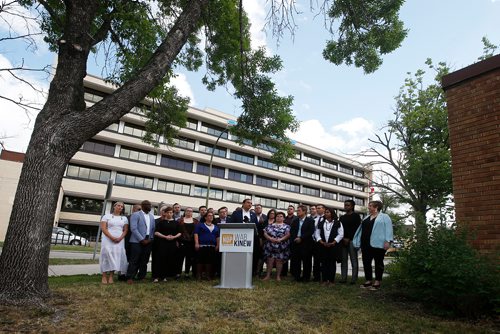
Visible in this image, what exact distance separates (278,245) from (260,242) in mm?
632

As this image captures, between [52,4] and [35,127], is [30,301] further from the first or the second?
[52,4]

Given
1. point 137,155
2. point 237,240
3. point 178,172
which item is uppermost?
point 137,155

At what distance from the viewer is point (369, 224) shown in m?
7.73

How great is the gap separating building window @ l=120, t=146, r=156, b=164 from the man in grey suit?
33338 millimetres

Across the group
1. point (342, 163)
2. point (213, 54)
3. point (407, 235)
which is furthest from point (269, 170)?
point (407, 235)

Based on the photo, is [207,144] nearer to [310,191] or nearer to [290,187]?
[290,187]

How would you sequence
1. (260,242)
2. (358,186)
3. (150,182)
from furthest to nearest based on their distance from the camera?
(358,186)
(150,182)
(260,242)

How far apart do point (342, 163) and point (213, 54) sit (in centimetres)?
6031

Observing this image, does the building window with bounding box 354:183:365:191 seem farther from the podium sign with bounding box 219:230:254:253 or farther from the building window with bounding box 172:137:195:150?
the podium sign with bounding box 219:230:254:253

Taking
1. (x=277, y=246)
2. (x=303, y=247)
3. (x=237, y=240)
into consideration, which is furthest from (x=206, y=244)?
(x=303, y=247)

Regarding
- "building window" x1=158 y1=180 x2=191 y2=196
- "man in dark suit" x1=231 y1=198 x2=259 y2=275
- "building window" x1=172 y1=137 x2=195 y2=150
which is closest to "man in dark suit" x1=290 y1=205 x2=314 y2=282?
"man in dark suit" x1=231 y1=198 x2=259 y2=275

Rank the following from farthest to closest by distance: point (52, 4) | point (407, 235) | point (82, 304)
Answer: point (52, 4) < point (407, 235) < point (82, 304)

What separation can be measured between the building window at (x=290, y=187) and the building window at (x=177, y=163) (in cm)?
Result: 1689

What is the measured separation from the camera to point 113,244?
24.6 feet
